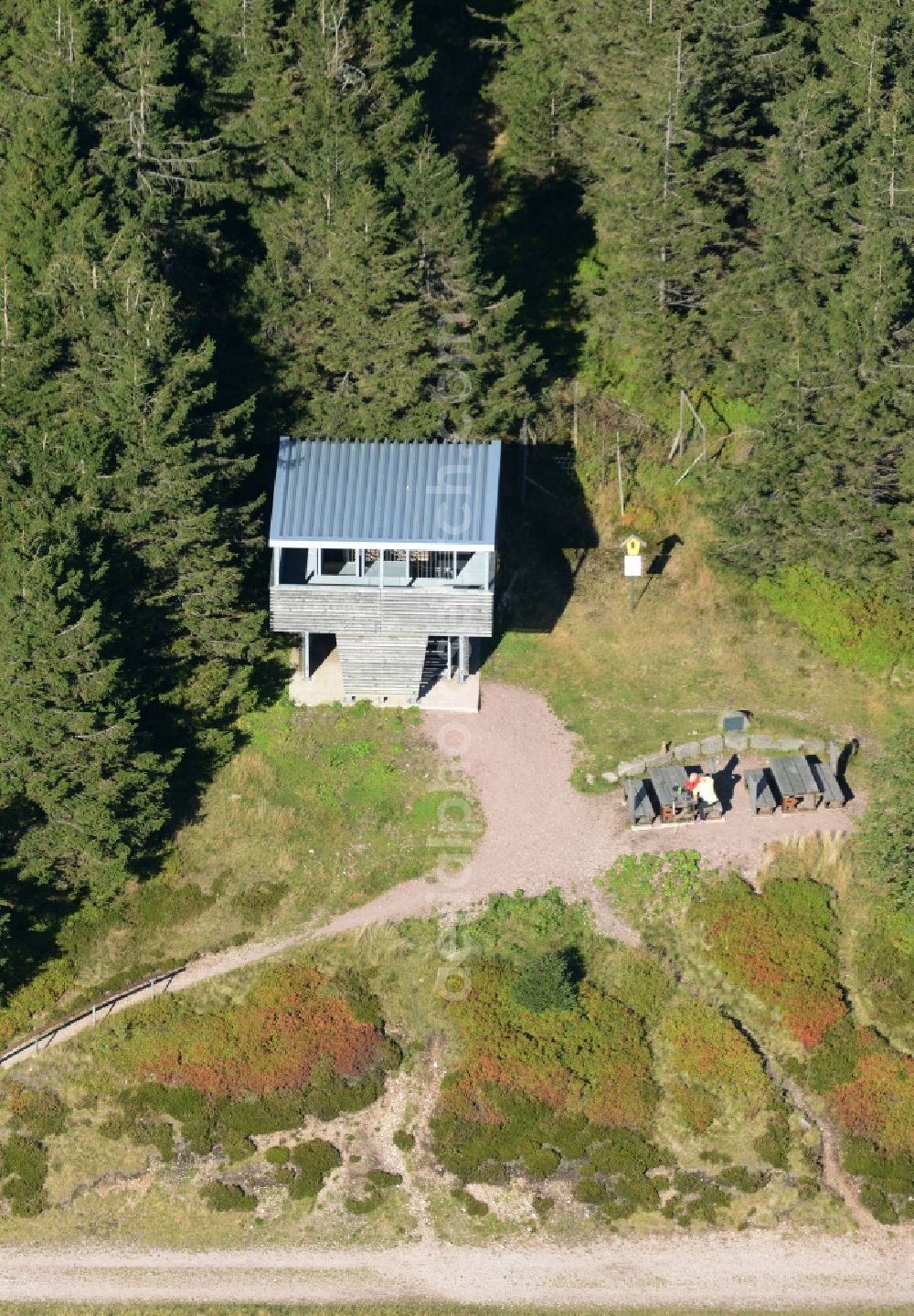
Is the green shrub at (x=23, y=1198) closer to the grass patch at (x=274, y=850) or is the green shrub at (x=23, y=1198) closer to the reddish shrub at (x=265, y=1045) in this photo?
the reddish shrub at (x=265, y=1045)

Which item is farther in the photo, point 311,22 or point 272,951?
point 311,22

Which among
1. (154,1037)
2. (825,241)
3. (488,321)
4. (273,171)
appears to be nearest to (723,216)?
(825,241)

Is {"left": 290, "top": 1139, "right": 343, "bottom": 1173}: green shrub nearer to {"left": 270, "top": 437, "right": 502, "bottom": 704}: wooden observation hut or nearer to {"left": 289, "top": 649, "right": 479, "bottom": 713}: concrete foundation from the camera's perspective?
{"left": 289, "top": 649, "right": 479, "bottom": 713}: concrete foundation

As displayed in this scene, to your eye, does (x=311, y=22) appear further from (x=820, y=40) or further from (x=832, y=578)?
(x=832, y=578)

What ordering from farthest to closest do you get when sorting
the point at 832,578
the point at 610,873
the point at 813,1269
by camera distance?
the point at 832,578 < the point at 610,873 < the point at 813,1269

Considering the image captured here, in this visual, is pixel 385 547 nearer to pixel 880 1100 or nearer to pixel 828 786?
pixel 828 786

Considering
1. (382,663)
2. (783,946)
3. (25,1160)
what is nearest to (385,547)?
(382,663)
